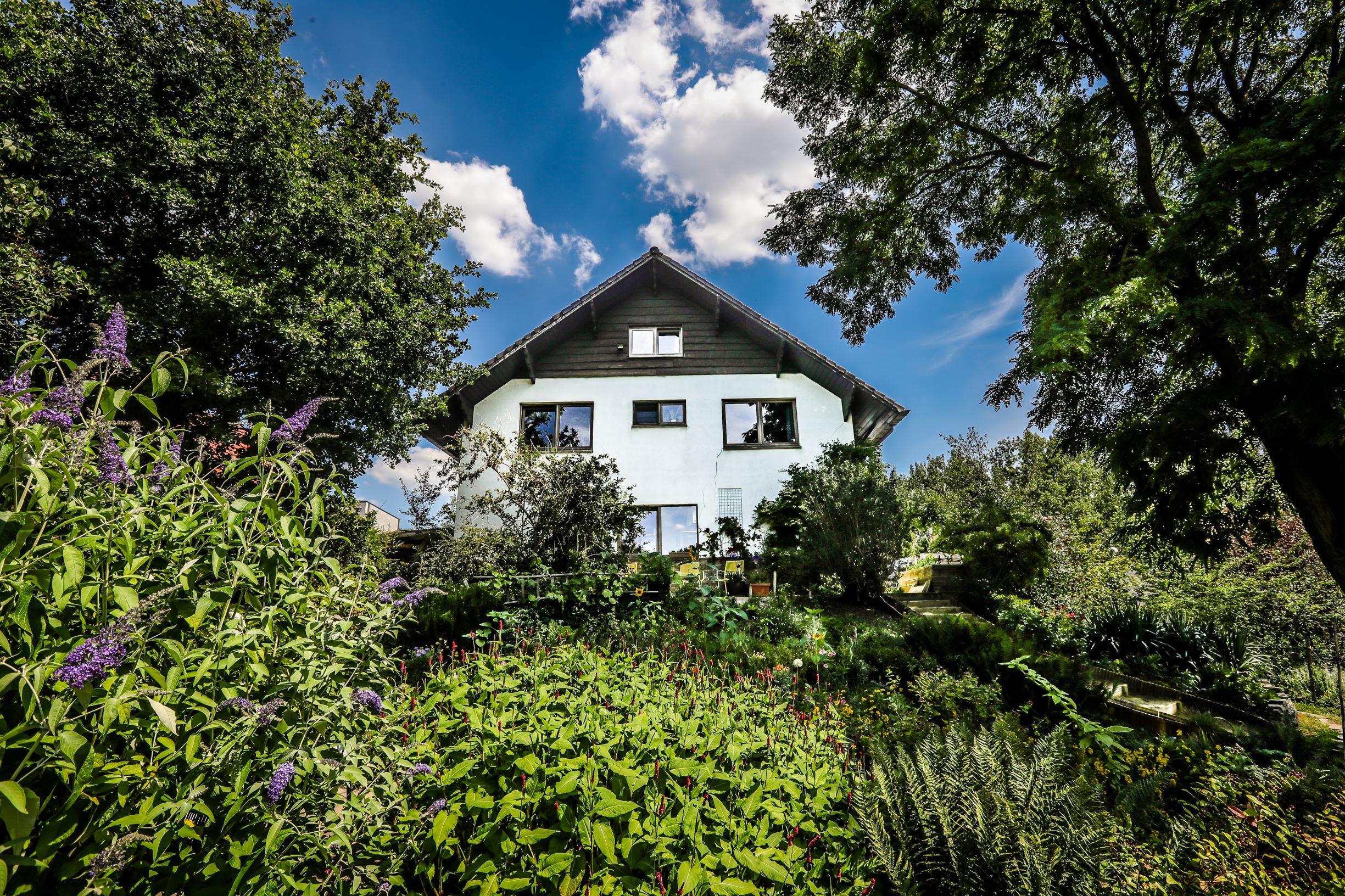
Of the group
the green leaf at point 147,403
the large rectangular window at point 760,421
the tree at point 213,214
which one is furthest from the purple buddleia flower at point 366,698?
the large rectangular window at point 760,421

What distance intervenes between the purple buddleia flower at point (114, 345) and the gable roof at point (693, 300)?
12.8m

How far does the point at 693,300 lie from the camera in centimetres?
1589

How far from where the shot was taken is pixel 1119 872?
1.87 m

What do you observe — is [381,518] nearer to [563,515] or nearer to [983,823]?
[563,515]

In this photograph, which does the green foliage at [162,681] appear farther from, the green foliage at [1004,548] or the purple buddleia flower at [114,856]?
the green foliage at [1004,548]

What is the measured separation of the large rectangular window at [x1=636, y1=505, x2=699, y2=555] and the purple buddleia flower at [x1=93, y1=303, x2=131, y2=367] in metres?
12.4

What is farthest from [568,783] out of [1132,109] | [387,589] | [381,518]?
[381,518]

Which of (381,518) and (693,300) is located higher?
(693,300)

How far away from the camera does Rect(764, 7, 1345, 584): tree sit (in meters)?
5.00

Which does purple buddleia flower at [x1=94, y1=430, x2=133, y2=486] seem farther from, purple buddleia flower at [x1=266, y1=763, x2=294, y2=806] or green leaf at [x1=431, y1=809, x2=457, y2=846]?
green leaf at [x1=431, y1=809, x2=457, y2=846]

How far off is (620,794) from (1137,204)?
1043cm

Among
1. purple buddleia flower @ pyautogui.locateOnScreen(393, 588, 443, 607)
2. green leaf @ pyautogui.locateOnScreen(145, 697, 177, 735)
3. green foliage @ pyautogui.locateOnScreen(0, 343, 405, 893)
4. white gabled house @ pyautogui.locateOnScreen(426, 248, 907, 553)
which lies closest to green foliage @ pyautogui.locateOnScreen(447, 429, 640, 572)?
purple buddleia flower @ pyautogui.locateOnScreen(393, 588, 443, 607)

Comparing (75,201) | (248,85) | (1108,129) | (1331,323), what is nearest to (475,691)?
(1331,323)

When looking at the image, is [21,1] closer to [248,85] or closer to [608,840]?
[248,85]
